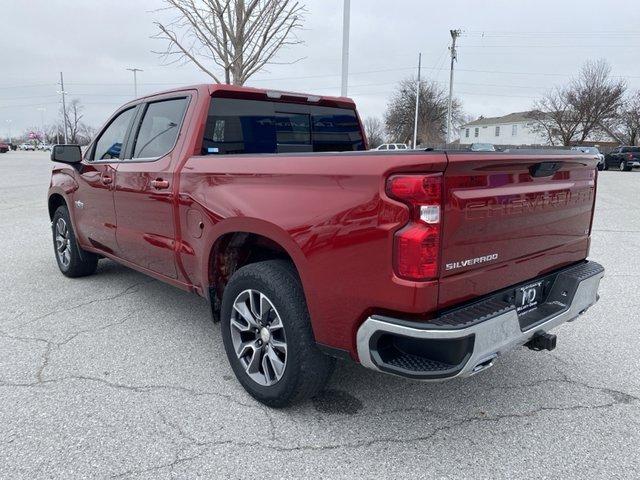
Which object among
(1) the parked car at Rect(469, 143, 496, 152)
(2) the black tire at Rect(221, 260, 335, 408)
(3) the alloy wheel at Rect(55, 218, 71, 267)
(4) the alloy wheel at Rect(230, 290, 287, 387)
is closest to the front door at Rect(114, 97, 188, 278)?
(4) the alloy wheel at Rect(230, 290, 287, 387)

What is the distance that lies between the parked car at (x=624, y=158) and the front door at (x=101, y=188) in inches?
1385

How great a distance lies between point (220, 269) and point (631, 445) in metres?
2.58

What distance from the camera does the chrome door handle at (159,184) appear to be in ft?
11.8

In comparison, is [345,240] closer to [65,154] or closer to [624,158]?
[65,154]

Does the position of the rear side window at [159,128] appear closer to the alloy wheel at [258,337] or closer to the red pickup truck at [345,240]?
the red pickup truck at [345,240]

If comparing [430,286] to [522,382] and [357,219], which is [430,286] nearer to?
[357,219]

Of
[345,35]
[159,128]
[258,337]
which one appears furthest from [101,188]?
[345,35]

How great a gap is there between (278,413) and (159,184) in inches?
72.0

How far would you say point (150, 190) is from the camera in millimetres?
3793

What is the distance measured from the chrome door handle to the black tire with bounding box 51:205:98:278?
2166 mm

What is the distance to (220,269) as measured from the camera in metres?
3.44

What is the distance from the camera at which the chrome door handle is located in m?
3.61

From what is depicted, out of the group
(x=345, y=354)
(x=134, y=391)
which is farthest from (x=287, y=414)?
(x=134, y=391)

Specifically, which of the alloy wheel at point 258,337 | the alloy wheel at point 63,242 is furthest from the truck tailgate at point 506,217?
the alloy wheel at point 63,242
